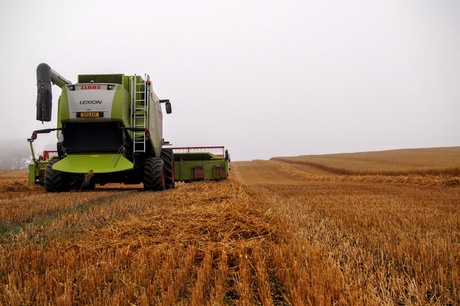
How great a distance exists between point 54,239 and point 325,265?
2679mm

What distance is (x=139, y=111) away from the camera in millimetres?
9945

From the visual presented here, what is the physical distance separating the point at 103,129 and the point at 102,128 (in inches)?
1.4

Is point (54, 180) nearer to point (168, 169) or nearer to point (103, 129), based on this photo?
point (103, 129)

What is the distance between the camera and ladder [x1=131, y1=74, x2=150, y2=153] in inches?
387

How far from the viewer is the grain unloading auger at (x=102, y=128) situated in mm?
8992

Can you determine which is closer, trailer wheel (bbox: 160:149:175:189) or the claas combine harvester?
the claas combine harvester

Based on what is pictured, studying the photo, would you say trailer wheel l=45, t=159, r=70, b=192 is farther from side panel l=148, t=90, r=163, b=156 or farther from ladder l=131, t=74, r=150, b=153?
side panel l=148, t=90, r=163, b=156

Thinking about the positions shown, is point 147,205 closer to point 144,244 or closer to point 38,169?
point 144,244

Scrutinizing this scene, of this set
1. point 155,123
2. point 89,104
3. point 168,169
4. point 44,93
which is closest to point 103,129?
point 89,104

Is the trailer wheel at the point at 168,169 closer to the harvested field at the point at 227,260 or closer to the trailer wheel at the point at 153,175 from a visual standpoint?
the trailer wheel at the point at 153,175

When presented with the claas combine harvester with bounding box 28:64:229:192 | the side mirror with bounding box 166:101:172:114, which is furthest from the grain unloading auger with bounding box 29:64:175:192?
the side mirror with bounding box 166:101:172:114

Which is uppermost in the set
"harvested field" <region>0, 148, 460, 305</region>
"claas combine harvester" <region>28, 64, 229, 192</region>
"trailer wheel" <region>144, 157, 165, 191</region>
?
"claas combine harvester" <region>28, 64, 229, 192</region>

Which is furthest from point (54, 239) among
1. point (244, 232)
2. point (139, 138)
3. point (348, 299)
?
point (139, 138)

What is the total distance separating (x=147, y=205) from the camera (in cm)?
648
